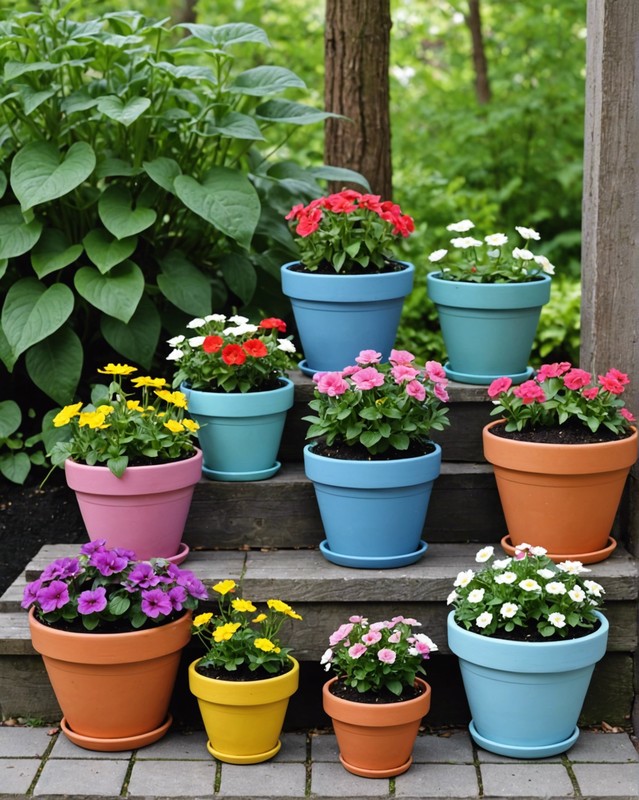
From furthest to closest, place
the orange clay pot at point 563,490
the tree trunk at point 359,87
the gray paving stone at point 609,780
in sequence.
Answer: the tree trunk at point 359,87, the orange clay pot at point 563,490, the gray paving stone at point 609,780

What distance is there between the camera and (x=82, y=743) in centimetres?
271

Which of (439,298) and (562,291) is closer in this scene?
(439,298)

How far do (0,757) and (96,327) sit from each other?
152 centimetres

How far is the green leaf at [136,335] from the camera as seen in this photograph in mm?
3414

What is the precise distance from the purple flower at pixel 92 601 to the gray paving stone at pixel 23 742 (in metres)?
0.41

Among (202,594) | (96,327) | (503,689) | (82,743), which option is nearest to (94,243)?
(96,327)

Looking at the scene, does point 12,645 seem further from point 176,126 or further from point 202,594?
point 176,126

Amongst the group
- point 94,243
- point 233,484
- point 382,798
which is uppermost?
point 94,243

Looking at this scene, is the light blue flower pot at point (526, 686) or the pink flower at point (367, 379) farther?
the pink flower at point (367, 379)

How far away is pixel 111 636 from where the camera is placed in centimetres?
261

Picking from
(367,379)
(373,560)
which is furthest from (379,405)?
(373,560)

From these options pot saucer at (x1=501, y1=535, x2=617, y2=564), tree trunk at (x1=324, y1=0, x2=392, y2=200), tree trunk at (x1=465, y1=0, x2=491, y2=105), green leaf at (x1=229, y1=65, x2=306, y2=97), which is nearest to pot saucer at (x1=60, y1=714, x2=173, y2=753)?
pot saucer at (x1=501, y1=535, x2=617, y2=564)

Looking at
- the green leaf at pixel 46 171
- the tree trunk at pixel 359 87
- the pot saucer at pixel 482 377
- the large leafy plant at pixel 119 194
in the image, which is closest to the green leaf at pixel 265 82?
the large leafy plant at pixel 119 194

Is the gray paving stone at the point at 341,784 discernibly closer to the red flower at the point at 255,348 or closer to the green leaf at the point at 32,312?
the red flower at the point at 255,348
